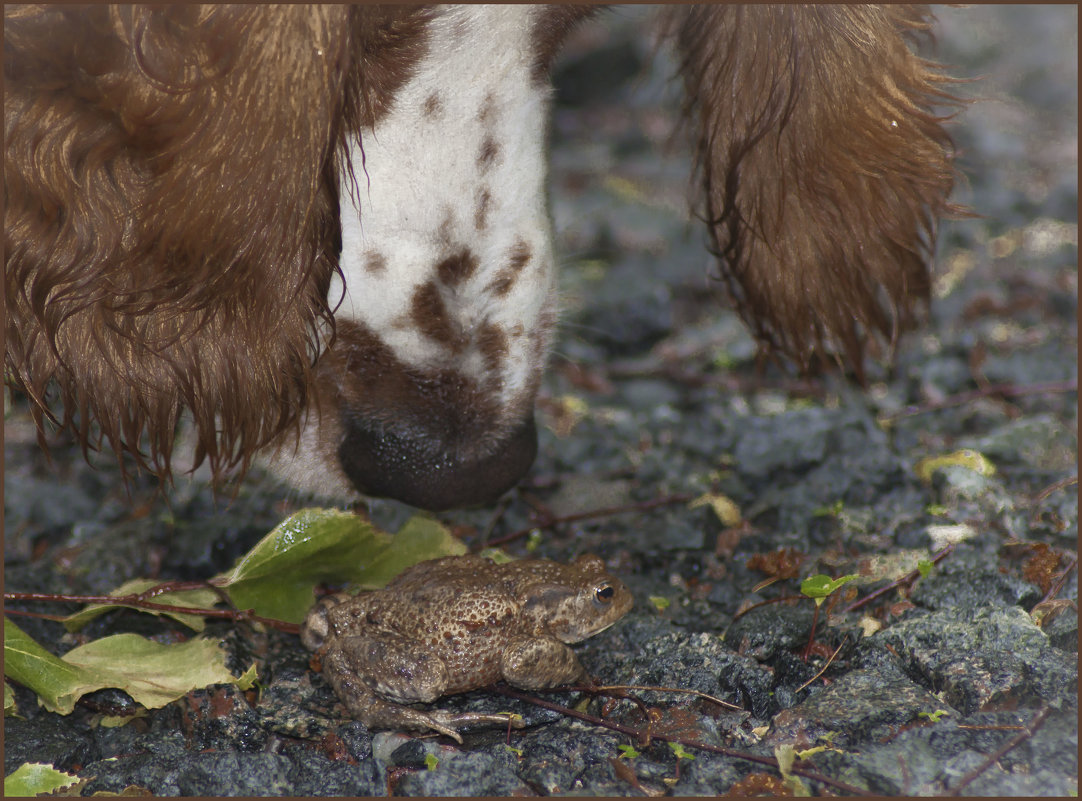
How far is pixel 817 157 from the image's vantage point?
259 cm

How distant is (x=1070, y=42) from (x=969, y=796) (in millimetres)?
5532

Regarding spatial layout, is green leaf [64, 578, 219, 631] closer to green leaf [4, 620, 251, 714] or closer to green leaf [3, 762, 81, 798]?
green leaf [4, 620, 251, 714]

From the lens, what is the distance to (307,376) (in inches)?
89.1

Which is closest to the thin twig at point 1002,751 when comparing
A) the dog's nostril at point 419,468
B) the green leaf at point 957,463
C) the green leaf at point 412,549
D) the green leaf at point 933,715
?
the green leaf at point 933,715

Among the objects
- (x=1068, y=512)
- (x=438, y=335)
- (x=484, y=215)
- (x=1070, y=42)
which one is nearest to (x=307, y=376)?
(x=438, y=335)

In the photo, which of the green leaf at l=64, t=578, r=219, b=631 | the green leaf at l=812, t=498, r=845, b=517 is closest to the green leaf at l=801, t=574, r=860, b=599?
the green leaf at l=812, t=498, r=845, b=517

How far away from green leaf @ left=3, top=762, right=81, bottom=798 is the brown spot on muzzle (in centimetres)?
79

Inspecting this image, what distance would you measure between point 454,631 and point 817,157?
132 cm

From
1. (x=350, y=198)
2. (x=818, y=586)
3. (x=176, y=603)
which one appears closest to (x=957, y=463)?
(x=818, y=586)

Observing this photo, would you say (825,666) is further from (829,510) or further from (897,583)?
(829,510)

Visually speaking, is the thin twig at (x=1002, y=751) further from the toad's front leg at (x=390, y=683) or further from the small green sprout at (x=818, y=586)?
the toad's front leg at (x=390, y=683)

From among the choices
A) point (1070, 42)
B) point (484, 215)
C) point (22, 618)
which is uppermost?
point (484, 215)

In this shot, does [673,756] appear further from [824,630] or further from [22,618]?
[22,618]

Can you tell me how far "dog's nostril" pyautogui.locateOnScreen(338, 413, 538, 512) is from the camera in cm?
237
